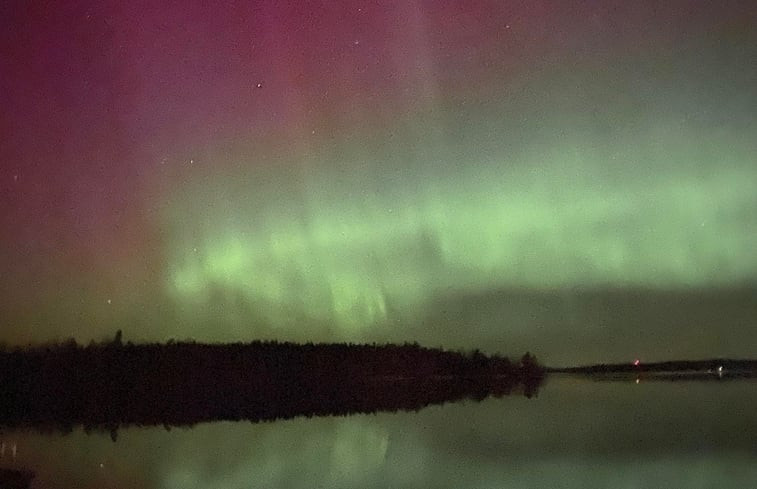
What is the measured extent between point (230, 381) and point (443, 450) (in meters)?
0.80

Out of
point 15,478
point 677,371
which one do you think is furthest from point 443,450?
point 677,371

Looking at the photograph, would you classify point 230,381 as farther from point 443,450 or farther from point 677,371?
point 677,371

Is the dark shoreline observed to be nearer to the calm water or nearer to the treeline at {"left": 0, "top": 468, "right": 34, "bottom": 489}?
the calm water

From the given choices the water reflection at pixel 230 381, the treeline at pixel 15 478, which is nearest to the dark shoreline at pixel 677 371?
the water reflection at pixel 230 381

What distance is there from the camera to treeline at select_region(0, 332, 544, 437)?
2.10 meters

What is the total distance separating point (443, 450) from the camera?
1760 mm

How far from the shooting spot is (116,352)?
2242 millimetres

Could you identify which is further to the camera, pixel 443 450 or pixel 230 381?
pixel 230 381

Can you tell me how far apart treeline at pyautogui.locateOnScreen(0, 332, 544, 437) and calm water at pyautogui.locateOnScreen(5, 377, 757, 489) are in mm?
133

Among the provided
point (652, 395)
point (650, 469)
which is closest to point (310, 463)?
point (650, 469)

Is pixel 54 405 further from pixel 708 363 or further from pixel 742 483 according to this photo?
pixel 708 363

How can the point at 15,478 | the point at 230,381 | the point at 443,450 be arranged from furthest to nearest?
the point at 230,381 → the point at 443,450 → the point at 15,478

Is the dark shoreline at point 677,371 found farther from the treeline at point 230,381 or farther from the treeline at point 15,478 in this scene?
the treeline at point 15,478

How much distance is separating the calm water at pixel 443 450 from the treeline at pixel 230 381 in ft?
0.44
